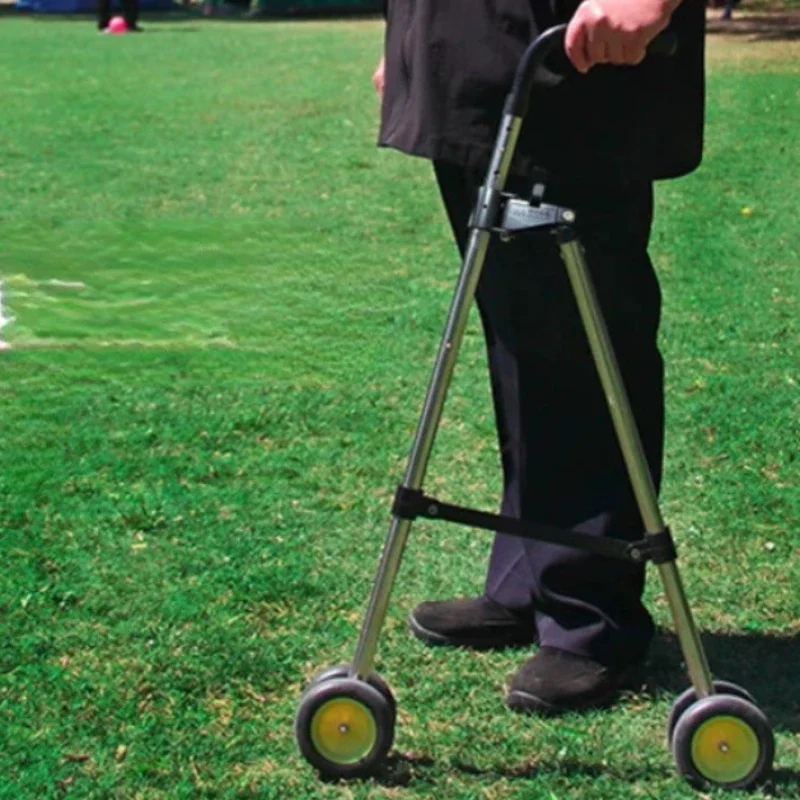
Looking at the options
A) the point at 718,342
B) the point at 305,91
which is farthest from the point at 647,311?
the point at 305,91

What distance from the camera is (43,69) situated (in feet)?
63.6

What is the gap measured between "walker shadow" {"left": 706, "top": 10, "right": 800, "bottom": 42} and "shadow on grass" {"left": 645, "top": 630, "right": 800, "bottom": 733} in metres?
19.3

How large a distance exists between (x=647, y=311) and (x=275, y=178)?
7639mm

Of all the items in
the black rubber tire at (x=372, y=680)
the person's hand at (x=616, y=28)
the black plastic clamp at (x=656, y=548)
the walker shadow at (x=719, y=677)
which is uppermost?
the person's hand at (x=616, y=28)

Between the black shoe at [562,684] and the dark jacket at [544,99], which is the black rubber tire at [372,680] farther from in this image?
the dark jacket at [544,99]

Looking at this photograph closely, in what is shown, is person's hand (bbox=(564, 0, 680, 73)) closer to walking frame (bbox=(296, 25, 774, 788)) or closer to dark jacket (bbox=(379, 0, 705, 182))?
walking frame (bbox=(296, 25, 774, 788))

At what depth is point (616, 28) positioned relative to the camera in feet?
9.78

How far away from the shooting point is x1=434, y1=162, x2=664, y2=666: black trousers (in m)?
3.41

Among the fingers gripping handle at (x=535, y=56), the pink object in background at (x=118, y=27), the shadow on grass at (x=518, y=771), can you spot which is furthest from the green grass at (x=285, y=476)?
the pink object in background at (x=118, y=27)

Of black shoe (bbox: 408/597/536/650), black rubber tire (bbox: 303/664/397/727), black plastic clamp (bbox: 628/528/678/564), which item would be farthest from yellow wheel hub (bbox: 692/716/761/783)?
black shoe (bbox: 408/597/536/650)

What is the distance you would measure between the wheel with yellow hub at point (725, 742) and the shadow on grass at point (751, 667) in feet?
1.08

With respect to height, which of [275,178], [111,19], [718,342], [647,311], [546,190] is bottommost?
[111,19]

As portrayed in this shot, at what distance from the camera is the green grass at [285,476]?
3389mm

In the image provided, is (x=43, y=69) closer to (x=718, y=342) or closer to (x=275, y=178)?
(x=275, y=178)
